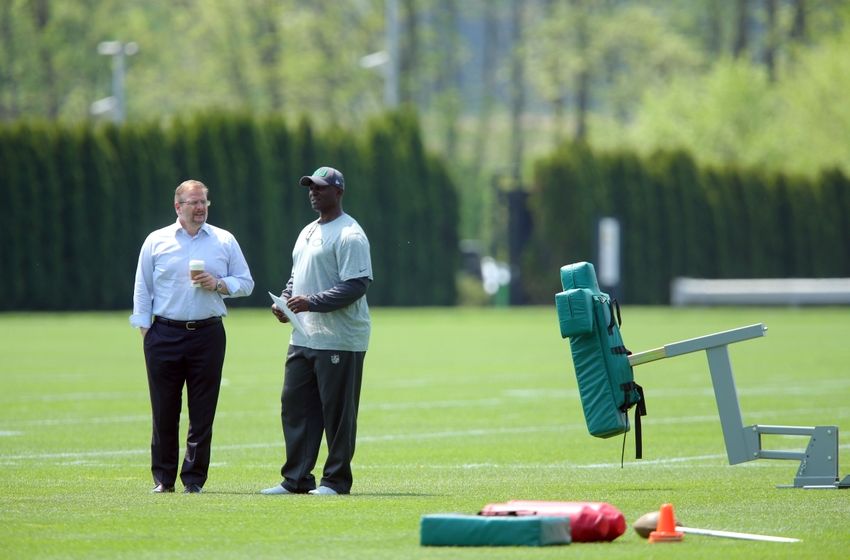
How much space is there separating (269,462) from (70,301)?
32.4 meters

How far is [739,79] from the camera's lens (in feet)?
219

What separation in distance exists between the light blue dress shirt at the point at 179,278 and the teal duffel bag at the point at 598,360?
7.20 feet

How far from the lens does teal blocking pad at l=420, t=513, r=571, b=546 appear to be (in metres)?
8.59

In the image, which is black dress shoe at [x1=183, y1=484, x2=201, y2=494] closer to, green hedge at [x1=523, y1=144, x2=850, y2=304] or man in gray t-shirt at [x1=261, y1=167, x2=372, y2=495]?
man in gray t-shirt at [x1=261, y1=167, x2=372, y2=495]

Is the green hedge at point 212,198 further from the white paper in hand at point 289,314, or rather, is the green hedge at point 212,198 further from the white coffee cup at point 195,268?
the white paper in hand at point 289,314

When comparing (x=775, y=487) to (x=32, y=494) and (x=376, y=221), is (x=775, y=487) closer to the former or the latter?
(x=32, y=494)

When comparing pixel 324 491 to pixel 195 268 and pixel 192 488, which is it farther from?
pixel 195 268

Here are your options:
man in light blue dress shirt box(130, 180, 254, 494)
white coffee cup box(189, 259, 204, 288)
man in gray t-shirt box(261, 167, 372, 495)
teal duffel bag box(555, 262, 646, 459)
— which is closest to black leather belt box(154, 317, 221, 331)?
man in light blue dress shirt box(130, 180, 254, 494)

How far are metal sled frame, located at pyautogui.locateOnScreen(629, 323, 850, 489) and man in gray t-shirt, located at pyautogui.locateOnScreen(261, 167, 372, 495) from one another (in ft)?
6.23

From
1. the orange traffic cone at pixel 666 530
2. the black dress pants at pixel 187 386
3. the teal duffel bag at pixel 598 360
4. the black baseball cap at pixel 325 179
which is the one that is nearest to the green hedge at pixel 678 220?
the teal duffel bag at pixel 598 360

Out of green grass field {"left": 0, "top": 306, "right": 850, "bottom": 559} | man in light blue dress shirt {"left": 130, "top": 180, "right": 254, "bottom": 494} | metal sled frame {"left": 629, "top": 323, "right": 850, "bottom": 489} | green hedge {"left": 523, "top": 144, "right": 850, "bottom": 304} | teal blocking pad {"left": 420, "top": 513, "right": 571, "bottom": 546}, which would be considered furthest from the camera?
green hedge {"left": 523, "top": 144, "right": 850, "bottom": 304}

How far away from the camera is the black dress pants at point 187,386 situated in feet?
37.2

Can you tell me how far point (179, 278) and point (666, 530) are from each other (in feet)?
13.5

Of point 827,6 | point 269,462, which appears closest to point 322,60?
point 827,6
